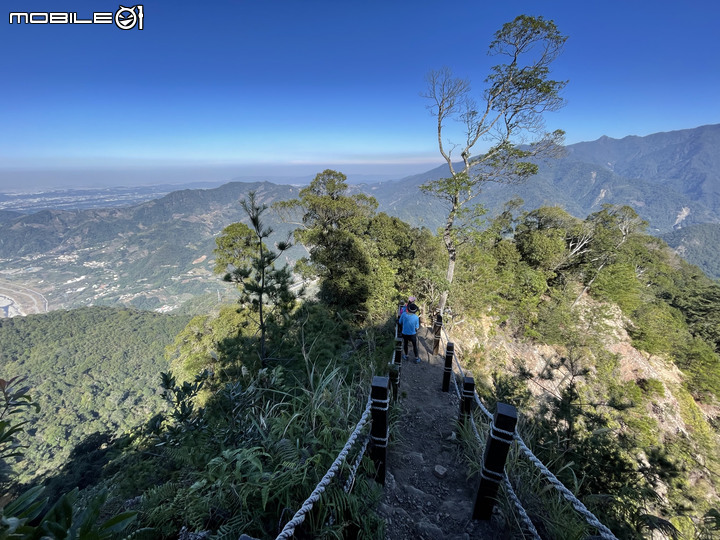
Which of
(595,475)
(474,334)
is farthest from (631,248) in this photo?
(595,475)

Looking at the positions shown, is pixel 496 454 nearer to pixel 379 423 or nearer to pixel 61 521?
pixel 379 423

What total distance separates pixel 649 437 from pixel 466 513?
13.0 m

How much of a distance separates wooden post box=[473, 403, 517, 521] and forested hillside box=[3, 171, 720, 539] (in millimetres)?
194

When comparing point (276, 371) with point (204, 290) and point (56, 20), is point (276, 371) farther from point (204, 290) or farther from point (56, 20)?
point (204, 290)

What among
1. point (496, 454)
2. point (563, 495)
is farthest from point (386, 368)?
point (563, 495)

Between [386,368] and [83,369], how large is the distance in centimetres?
5878

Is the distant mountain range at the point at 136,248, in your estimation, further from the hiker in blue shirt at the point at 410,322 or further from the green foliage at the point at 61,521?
the green foliage at the point at 61,521

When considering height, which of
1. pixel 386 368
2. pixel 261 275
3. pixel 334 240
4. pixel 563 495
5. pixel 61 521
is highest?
pixel 334 240

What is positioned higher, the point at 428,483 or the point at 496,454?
the point at 496,454

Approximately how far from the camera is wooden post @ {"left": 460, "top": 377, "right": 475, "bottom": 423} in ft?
12.0

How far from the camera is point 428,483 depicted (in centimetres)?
307

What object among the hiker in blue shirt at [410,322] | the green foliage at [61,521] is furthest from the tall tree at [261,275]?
the green foliage at [61,521]

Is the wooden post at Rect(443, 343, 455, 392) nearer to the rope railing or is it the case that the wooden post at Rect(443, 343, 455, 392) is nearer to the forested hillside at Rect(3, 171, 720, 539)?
the forested hillside at Rect(3, 171, 720, 539)

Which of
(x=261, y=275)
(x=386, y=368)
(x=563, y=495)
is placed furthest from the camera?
(x=261, y=275)
